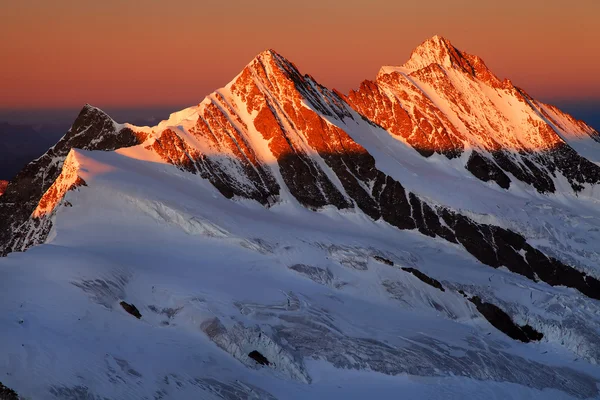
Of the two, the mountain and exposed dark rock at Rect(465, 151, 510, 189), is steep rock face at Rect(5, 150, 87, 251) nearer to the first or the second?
the mountain

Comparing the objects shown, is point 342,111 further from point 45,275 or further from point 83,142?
point 45,275

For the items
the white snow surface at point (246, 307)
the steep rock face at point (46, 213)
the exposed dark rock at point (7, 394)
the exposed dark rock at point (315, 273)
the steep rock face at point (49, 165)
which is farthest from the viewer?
the steep rock face at point (49, 165)

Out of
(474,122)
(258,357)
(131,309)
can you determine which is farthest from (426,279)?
(474,122)

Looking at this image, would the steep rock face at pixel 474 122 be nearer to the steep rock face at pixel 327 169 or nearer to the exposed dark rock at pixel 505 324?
the steep rock face at pixel 327 169

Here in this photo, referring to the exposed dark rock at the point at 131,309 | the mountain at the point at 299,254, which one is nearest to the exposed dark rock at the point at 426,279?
the mountain at the point at 299,254

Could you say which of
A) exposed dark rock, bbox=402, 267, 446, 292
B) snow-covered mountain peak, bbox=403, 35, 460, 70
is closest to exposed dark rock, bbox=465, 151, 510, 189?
snow-covered mountain peak, bbox=403, 35, 460, 70

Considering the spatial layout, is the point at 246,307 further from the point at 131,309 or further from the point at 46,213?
the point at 46,213

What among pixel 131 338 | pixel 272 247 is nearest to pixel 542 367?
pixel 272 247
